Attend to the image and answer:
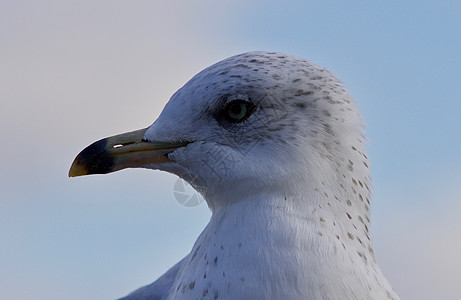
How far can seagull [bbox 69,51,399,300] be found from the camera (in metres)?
2.87

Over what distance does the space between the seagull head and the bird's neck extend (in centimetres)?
10

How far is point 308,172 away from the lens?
3010mm

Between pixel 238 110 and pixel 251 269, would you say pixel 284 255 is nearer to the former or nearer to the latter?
pixel 251 269

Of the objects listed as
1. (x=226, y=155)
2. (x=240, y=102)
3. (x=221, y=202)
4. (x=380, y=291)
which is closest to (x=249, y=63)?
(x=240, y=102)

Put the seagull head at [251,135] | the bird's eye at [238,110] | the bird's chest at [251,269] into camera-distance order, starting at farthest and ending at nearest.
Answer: the bird's eye at [238,110]
the seagull head at [251,135]
the bird's chest at [251,269]

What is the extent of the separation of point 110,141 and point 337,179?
1.04 m

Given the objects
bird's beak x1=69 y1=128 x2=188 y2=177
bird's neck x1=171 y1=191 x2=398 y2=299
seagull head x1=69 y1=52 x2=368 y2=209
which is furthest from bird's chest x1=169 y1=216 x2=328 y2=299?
bird's beak x1=69 y1=128 x2=188 y2=177

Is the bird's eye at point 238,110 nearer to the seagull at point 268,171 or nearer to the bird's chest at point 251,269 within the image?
the seagull at point 268,171

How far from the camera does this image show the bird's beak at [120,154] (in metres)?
3.24

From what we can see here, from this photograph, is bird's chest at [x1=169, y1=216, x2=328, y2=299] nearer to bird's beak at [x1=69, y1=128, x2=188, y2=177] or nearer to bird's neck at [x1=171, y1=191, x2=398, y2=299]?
bird's neck at [x1=171, y1=191, x2=398, y2=299]

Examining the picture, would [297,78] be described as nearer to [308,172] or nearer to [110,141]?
[308,172]

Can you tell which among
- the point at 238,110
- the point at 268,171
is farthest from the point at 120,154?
the point at 268,171

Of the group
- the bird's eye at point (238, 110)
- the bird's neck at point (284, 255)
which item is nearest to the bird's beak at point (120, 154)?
the bird's eye at point (238, 110)

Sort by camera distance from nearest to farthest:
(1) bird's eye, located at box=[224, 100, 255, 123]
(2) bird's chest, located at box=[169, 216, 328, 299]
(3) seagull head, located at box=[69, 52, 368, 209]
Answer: (2) bird's chest, located at box=[169, 216, 328, 299] → (3) seagull head, located at box=[69, 52, 368, 209] → (1) bird's eye, located at box=[224, 100, 255, 123]
